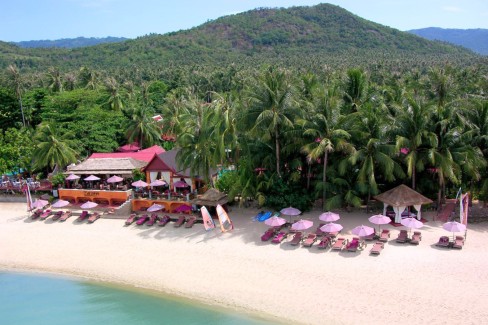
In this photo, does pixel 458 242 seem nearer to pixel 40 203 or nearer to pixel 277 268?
pixel 277 268

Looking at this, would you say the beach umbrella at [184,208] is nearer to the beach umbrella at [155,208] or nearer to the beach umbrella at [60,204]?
the beach umbrella at [155,208]

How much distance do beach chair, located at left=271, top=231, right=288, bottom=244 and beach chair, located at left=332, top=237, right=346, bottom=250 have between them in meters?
2.86

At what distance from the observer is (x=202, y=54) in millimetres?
158000

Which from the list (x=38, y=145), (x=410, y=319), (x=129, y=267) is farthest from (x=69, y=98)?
(x=410, y=319)

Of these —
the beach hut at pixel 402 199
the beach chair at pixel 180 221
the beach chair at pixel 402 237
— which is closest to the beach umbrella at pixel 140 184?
the beach chair at pixel 180 221

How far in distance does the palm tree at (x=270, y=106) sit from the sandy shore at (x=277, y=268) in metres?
5.60

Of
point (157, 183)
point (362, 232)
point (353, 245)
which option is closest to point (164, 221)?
point (157, 183)

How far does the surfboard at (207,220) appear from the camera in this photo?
25859 mm

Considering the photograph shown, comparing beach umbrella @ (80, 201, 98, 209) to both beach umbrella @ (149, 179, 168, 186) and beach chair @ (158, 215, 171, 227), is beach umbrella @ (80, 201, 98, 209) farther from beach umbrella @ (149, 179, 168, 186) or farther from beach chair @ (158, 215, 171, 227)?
beach chair @ (158, 215, 171, 227)

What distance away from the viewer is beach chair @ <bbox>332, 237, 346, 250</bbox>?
2191 cm

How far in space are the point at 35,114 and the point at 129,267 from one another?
36.0 meters

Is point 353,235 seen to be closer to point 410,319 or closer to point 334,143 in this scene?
point 334,143

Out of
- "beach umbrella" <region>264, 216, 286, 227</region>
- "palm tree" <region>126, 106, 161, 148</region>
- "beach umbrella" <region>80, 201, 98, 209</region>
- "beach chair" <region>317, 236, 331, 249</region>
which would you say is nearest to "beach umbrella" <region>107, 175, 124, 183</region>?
"beach umbrella" <region>80, 201, 98, 209</region>

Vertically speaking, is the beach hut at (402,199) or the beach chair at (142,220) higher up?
the beach hut at (402,199)
